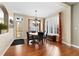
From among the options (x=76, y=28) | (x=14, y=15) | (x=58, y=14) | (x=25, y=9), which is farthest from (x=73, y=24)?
(x=14, y=15)

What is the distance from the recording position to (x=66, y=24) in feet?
20.4

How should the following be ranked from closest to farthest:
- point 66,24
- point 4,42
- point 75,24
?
point 4,42 → point 75,24 → point 66,24

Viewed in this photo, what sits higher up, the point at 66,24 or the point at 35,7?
the point at 35,7

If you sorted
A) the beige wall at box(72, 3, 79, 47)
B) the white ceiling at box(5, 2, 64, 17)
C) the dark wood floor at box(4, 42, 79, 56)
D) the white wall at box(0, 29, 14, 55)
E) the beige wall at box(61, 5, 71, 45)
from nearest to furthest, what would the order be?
1. the white wall at box(0, 29, 14, 55)
2. the dark wood floor at box(4, 42, 79, 56)
3. the white ceiling at box(5, 2, 64, 17)
4. the beige wall at box(72, 3, 79, 47)
5. the beige wall at box(61, 5, 71, 45)

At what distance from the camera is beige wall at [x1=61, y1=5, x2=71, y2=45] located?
19.2 ft

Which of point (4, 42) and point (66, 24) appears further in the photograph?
point (66, 24)

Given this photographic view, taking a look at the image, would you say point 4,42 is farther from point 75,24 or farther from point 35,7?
point 75,24

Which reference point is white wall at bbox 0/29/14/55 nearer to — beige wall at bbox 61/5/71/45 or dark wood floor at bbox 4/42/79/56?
dark wood floor at bbox 4/42/79/56

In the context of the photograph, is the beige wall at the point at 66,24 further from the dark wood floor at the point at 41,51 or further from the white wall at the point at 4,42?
the white wall at the point at 4,42

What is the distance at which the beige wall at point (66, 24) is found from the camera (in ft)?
19.2

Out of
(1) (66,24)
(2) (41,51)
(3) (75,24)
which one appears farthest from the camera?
(1) (66,24)

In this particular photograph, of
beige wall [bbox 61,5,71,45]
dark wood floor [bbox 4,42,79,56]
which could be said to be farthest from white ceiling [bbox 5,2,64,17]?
dark wood floor [bbox 4,42,79,56]

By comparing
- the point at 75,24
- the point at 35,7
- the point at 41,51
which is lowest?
the point at 41,51

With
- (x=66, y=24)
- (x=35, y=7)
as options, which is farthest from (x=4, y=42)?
(x=66, y=24)
